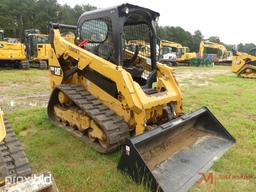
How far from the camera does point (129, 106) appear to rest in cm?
385

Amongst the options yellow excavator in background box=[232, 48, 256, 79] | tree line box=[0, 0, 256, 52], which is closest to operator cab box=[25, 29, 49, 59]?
yellow excavator in background box=[232, 48, 256, 79]

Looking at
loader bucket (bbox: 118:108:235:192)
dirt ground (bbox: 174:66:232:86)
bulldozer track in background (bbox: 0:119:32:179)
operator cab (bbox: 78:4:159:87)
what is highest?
operator cab (bbox: 78:4:159:87)

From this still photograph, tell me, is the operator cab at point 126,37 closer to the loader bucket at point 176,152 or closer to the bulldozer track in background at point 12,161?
the loader bucket at point 176,152

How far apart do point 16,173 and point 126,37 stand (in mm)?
3274

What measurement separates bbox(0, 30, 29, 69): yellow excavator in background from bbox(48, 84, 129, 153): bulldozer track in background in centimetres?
1196

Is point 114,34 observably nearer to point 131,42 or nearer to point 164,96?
point 131,42

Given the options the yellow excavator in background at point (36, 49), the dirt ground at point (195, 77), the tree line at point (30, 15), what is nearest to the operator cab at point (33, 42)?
the yellow excavator in background at point (36, 49)

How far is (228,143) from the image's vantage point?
432 cm

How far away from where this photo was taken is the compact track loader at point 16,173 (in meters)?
1.62

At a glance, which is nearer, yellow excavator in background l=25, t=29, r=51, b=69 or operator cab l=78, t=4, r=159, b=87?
operator cab l=78, t=4, r=159, b=87

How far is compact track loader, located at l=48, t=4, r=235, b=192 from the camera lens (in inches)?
133

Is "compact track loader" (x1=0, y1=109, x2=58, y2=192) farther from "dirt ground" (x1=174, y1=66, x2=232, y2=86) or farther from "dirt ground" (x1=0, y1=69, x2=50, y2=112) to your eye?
"dirt ground" (x1=174, y1=66, x2=232, y2=86)

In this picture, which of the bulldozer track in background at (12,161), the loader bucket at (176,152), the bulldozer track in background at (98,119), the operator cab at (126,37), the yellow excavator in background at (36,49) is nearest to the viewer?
the bulldozer track in background at (12,161)

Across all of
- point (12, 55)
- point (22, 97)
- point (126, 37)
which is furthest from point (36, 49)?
point (126, 37)
